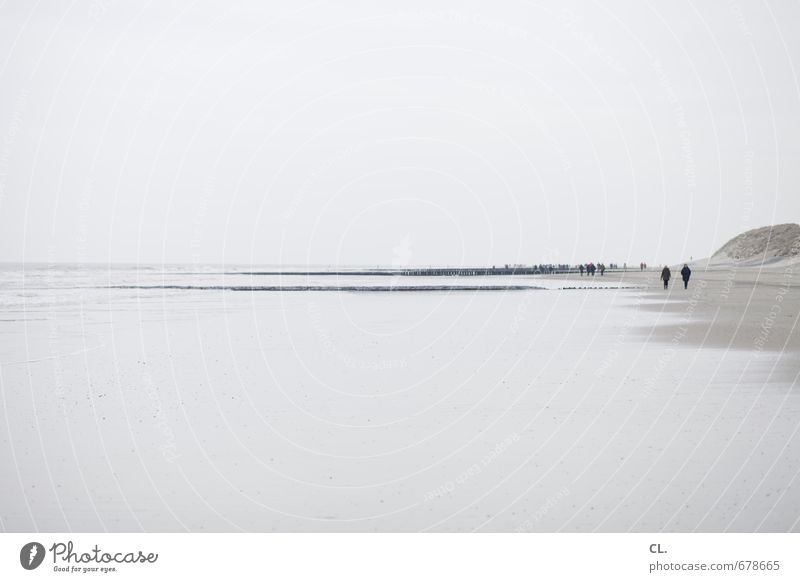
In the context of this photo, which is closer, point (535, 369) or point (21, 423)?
point (21, 423)

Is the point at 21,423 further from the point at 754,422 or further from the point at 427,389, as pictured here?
the point at 754,422

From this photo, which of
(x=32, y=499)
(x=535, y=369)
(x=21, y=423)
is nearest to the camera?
(x=32, y=499)

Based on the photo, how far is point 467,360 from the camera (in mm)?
21266

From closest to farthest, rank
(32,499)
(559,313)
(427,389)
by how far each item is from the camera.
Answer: (32,499)
(427,389)
(559,313)

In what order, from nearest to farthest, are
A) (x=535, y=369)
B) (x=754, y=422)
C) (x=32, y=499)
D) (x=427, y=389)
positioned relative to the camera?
(x=32, y=499) → (x=754, y=422) → (x=427, y=389) → (x=535, y=369)

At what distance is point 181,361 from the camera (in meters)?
21.4

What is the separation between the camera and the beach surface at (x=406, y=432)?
960cm

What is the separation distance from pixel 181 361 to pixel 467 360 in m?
7.35

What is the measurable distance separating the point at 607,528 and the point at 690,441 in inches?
137

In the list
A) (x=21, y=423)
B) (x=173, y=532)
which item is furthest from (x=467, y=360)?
(x=173, y=532)

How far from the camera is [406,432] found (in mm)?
13289

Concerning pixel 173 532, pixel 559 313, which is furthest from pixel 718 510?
pixel 559 313

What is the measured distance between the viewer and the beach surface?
9602 mm
